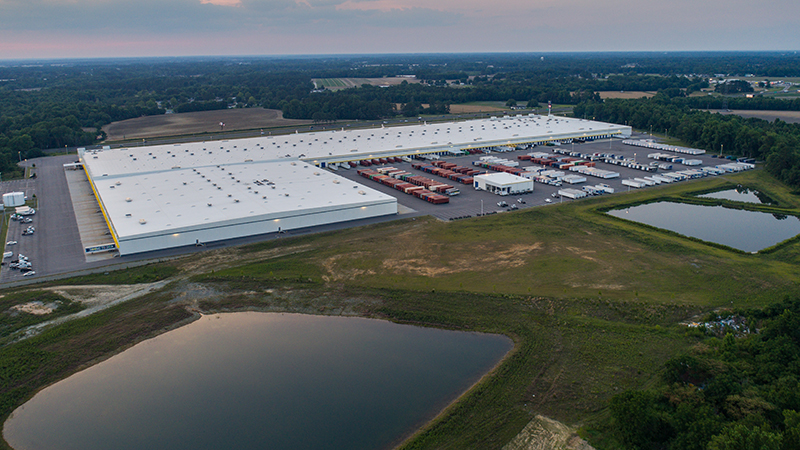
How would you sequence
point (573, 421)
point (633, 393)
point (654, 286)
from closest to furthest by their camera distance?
point (633, 393)
point (573, 421)
point (654, 286)

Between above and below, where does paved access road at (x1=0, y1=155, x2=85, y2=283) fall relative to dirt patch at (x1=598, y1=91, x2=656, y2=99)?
below

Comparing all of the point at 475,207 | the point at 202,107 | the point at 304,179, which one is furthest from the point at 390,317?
the point at 202,107

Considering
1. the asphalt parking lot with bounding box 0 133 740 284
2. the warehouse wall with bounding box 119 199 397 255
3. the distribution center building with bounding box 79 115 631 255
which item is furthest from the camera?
the distribution center building with bounding box 79 115 631 255

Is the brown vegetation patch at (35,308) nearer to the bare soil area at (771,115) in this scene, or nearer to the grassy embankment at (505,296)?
the grassy embankment at (505,296)

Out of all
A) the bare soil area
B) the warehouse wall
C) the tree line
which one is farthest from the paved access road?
the bare soil area

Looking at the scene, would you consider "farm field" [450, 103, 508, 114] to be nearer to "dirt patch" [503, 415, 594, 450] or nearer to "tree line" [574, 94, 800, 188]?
"tree line" [574, 94, 800, 188]

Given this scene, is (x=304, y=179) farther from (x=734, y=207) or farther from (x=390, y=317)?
(x=734, y=207)
